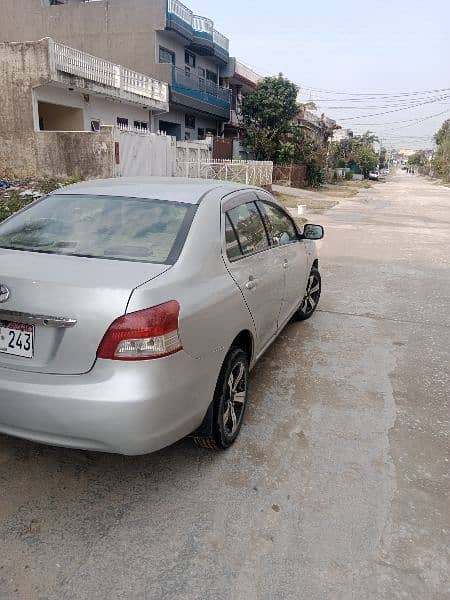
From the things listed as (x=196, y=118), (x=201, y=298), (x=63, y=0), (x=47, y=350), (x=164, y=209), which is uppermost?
(x=63, y=0)

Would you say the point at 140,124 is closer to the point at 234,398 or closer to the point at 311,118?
the point at 234,398

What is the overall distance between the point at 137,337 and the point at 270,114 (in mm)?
31523

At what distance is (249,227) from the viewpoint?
139 inches

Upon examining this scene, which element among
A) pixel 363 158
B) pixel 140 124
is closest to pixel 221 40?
pixel 140 124

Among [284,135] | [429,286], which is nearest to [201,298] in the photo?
[429,286]

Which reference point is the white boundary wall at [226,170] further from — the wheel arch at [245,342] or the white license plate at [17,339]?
the white license plate at [17,339]

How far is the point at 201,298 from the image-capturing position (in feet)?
8.29

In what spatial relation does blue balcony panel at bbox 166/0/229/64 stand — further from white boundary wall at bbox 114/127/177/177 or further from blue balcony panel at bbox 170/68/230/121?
white boundary wall at bbox 114/127/177/177

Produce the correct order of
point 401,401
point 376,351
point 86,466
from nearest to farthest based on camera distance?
point 86,466, point 401,401, point 376,351

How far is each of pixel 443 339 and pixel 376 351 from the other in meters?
0.92

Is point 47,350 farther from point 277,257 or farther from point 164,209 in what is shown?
point 277,257

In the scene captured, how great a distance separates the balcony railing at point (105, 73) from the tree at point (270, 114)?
1019 cm

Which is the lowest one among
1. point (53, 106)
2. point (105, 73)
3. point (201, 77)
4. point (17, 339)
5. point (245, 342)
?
point (245, 342)

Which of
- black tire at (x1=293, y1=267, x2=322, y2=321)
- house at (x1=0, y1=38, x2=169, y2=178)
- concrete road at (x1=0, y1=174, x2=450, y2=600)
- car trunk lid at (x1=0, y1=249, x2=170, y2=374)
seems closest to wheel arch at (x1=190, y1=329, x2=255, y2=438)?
concrete road at (x1=0, y1=174, x2=450, y2=600)
